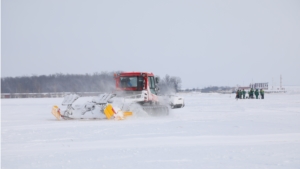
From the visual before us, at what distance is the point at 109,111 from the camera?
52.6 ft

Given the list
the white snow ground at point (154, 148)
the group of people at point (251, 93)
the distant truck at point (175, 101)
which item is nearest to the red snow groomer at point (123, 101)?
the white snow ground at point (154, 148)

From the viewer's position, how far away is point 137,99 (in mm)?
17719

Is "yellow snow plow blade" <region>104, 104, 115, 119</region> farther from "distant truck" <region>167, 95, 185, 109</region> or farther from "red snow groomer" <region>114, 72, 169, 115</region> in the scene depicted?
"distant truck" <region>167, 95, 185, 109</region>

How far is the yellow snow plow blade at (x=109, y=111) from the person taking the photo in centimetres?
1597

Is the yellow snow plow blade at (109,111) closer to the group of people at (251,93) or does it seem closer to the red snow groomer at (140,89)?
the red snow groomer at (140,89)

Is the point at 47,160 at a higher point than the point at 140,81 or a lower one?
lower

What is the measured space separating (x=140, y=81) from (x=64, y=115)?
3.87 meters

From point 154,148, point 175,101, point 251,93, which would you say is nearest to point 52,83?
point 251,93

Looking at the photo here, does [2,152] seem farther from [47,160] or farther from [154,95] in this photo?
[154,95]

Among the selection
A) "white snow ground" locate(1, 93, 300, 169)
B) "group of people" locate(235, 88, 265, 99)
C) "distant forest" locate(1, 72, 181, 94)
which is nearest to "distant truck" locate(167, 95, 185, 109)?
"white snow ground" locate(1, 93, 300, 169)

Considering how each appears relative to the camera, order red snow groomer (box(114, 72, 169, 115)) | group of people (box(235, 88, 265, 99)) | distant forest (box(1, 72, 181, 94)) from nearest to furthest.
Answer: red snow groomer (box(114, 72, 169, 115)) < group of people (box(235, 88, 265, 99)) < distant forest (box(1, 72, 181, 94))

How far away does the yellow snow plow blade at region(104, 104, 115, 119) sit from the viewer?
15968 mm

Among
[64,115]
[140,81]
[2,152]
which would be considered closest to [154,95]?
[140,81]

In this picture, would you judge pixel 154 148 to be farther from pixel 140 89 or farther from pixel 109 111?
pixel 140 89
